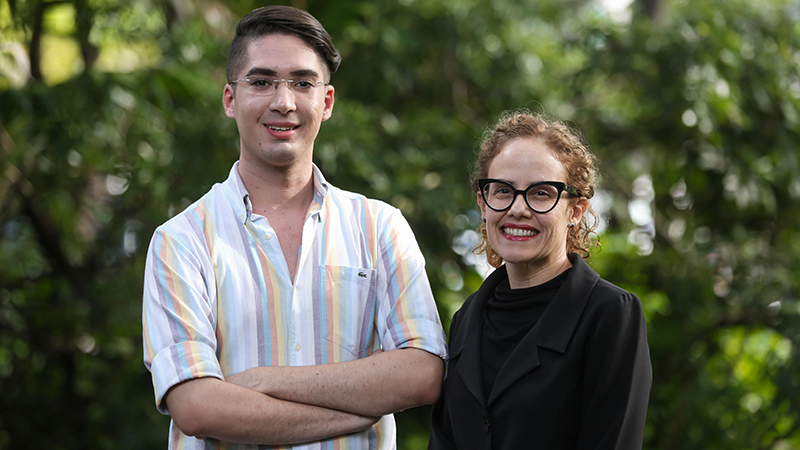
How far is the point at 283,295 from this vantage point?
6.70ft

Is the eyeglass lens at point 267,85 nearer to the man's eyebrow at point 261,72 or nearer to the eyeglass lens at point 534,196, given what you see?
the man's eyebrow at point 261,72

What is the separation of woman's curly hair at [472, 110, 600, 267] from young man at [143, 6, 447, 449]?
371 millimetres

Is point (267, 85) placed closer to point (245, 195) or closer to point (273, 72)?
point (273, 72)

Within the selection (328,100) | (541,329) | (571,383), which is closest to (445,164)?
(328,100)

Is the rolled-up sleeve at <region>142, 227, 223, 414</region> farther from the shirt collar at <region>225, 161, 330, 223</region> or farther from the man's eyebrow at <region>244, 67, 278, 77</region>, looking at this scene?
the man's eyebrow at <region>244, 67, 278, 77</region>

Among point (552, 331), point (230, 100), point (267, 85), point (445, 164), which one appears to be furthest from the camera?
point (445, 164)

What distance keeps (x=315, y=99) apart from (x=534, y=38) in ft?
11.0

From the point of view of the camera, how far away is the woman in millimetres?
1797

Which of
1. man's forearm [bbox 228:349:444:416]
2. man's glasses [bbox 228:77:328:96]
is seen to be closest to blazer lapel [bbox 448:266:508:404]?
man's forearm [bbox 228:349:444:416]

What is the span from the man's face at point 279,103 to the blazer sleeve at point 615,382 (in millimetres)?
985

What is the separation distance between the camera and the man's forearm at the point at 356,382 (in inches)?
75.8

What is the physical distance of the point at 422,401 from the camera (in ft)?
6.70

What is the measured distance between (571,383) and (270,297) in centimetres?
84

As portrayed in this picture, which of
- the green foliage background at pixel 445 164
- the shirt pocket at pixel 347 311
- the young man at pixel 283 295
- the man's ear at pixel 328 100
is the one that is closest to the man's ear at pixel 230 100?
the young man at pixel 283 295
